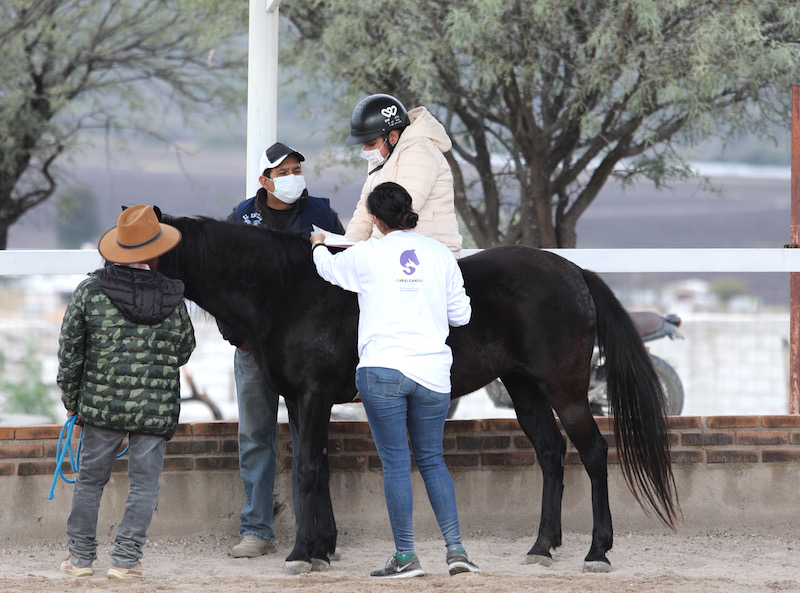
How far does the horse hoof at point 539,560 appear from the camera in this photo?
455cm

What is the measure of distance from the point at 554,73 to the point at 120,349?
621 centimetres

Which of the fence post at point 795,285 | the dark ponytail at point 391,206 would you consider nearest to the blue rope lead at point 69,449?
the dark ponytail at point 391,206

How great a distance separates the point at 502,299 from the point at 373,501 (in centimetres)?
134

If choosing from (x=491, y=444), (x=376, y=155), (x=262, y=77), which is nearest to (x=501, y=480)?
(x=491, y=444)

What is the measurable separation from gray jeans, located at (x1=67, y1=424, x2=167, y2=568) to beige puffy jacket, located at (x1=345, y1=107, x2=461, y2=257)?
4.36 feet

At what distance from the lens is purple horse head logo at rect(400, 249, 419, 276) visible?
3.88 meters

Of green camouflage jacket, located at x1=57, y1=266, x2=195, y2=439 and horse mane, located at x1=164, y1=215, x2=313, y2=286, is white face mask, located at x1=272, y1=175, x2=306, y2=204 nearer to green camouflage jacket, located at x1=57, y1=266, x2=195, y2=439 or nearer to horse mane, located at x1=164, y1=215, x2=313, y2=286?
horse mane, located at x1=164, y1=215, x2=313, y2=286

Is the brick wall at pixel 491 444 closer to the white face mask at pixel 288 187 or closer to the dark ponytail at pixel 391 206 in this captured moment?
the white face mask at pixel 288 187

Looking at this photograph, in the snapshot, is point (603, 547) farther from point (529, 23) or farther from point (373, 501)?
point (529, 23)

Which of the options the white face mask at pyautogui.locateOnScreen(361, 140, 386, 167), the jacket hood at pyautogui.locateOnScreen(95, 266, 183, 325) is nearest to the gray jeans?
the jacket hood at pyautogui.locateOnScreen(95, 266, 183, 325)

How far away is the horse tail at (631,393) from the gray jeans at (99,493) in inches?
83.9

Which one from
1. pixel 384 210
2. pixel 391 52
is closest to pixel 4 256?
pixel 384 210

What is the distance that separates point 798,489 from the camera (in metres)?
5.20

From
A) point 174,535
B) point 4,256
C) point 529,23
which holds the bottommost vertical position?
point 174,535
